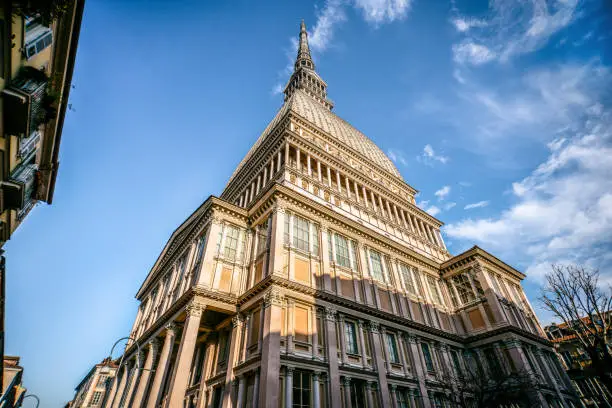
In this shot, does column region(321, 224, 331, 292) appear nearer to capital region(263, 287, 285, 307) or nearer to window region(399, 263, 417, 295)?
capital region(263, 287, 285, 307)

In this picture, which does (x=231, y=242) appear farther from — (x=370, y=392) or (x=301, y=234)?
(x=370, y=392)

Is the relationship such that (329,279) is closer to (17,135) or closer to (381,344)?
(381,344)

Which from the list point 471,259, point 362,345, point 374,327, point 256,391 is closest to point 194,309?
point 256,391

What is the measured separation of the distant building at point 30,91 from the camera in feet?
37.0

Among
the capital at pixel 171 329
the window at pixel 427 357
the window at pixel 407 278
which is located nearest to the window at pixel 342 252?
the window at pixel 407 278

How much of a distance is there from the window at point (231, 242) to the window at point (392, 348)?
45.2 ft

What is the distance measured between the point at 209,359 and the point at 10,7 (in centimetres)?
2182

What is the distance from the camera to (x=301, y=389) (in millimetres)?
17125

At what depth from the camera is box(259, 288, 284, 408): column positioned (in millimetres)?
15320

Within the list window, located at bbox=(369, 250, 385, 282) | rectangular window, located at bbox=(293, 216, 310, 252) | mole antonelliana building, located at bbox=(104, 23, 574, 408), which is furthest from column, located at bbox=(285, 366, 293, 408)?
window, located at bbox=(369, 250, 385, 282)

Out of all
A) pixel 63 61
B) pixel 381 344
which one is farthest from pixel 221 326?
pixel 63 61

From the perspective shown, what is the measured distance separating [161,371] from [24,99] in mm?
16650

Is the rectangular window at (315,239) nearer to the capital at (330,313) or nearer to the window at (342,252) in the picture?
the window at (342,252)

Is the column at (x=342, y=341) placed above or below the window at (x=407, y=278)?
below
